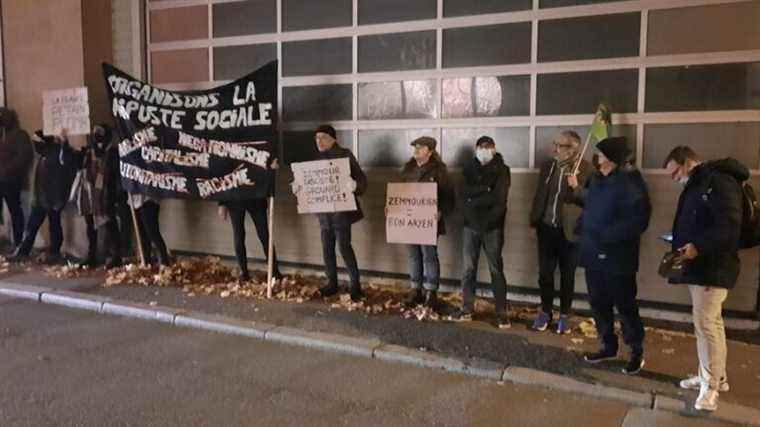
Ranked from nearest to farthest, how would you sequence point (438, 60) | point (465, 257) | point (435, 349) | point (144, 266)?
point (435, 349)
point (465, 257)
point (438, 60)
point (144, 266)

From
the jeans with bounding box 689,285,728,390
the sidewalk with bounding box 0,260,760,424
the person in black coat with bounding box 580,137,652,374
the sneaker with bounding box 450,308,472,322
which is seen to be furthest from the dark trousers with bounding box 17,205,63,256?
the jeans with bounding box 689,285,728,390

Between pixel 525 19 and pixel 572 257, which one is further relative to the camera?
pixel 525 19

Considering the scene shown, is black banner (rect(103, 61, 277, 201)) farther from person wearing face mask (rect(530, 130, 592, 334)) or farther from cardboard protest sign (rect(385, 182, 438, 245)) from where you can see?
person wearing face mask (rect(530, 130, 592, 334))

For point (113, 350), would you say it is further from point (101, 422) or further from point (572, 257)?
point (572, 257)

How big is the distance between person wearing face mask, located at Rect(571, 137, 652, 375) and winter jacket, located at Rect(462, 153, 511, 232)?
123 cm

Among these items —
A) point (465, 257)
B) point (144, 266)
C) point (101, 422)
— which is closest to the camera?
point (101, 422)

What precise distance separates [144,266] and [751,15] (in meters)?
7.92

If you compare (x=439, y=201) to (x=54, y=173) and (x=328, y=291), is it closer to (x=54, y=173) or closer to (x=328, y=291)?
(x=328, y=291)

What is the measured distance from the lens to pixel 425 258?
714cm

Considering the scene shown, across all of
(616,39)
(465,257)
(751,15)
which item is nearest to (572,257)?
(465,257)

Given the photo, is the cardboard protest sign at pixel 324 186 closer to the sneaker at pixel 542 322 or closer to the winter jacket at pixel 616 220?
the sneaker at pixel 542 322

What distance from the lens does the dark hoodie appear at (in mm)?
10109

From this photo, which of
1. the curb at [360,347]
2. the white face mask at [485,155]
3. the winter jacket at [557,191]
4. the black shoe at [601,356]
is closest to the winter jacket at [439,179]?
the white face mask at [485,155]

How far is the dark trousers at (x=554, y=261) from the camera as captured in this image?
6324 mm
